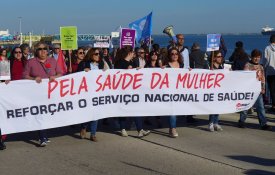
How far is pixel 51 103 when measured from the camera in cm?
797

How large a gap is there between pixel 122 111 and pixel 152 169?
2.28 meters

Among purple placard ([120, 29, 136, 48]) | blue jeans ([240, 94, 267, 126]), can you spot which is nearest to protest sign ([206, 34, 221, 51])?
blue jeans ([240, 94, 267, 126])

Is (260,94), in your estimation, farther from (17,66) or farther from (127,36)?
(17,66)

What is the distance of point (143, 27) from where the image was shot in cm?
1382

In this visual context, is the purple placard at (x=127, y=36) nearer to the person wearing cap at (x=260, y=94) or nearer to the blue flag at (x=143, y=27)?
the blue flag at (x=143, y=27)

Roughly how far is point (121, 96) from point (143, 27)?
564 centimetres

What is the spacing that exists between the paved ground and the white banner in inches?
18.9

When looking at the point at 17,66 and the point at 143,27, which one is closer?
the point at 17,66

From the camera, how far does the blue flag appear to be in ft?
44.4

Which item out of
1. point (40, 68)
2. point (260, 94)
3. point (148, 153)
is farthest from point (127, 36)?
point (148, 153)

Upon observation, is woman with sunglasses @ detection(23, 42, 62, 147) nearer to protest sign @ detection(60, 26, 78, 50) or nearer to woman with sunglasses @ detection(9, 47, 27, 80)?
woman with sunglasses @ detection(9, 47, 27, 80)

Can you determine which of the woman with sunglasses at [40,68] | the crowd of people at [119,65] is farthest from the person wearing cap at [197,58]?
the woman with sunglasses at [40,68]

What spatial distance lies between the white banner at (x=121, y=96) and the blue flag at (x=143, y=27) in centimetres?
474

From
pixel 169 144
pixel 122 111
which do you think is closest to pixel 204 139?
pixel 169 144
